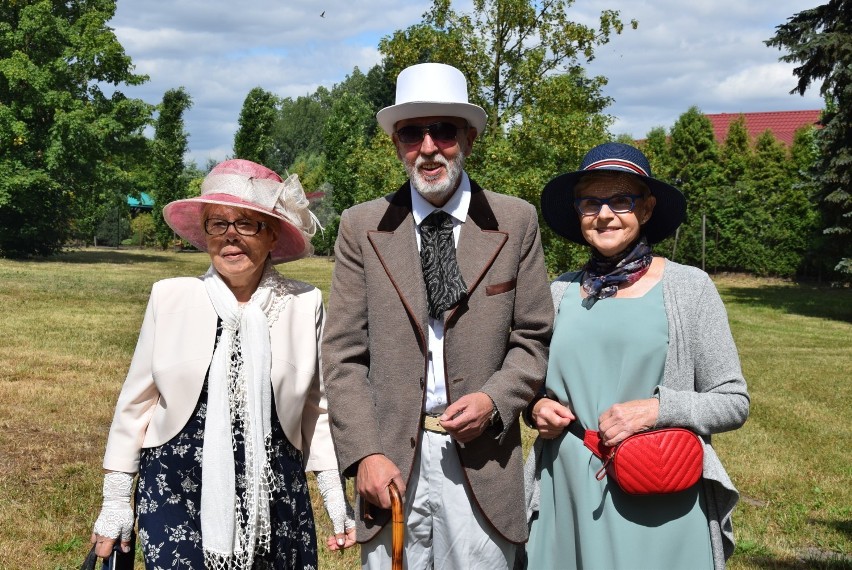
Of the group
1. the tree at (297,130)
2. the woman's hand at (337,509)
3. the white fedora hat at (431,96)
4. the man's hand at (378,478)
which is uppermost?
the tree at (297,130)

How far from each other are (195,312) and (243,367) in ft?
0.84

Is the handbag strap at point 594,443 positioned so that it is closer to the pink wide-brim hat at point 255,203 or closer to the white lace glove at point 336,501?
the white lace glove at point 336,501

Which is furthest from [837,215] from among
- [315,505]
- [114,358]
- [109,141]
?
[109,141]

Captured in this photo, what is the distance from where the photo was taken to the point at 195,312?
3098 mm

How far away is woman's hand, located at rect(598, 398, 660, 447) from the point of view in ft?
9.12

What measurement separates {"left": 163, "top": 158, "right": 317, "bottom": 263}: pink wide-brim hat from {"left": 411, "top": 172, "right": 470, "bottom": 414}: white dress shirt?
44 centimetres

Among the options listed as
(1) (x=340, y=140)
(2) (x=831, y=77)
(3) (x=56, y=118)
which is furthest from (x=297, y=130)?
(2) (x=831, y=77)

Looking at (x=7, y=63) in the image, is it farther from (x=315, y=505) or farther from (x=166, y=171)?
(x=315, y=505)

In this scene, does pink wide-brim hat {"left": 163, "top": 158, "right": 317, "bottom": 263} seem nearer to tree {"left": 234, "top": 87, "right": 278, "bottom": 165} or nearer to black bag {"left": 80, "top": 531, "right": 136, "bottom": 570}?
black bag {"left": 80, "top": 531, "right": 136, "bottom": 570}

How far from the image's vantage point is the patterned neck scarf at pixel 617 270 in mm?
2971

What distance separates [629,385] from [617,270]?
1.25ft

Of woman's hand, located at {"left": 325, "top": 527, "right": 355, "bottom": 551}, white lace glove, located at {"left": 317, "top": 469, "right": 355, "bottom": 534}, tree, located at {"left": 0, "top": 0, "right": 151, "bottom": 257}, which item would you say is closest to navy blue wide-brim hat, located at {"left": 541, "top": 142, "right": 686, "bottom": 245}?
white lace glove, located at {"left": 317, "top": 469, "right": 355, "bottom": 534}

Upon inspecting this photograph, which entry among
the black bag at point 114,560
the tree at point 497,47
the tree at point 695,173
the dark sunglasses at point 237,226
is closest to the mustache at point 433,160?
the dark sunglasses at point 237,226

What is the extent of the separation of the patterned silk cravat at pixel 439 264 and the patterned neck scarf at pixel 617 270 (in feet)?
1.42
